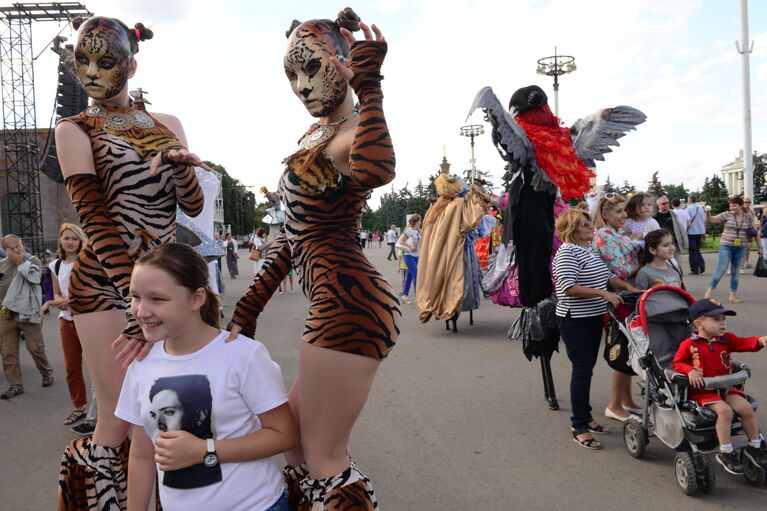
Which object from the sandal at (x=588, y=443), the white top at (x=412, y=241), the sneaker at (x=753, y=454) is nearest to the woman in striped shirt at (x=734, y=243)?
the white top at (x=412, y=241)

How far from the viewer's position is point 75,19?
2357mm

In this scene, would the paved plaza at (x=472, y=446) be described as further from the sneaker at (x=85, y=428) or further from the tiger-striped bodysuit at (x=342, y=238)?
the tiger-striped bodysuit at (x=342, y=238)

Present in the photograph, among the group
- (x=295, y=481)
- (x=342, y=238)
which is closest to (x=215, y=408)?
(x=295, y=481)

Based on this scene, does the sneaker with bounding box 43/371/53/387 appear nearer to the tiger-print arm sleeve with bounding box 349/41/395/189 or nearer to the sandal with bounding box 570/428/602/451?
the sandal with bounding box 570/428/602/451

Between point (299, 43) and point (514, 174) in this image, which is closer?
point (299, 43)

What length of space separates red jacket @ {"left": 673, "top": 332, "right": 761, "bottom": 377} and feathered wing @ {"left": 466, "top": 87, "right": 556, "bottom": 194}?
4.47ft

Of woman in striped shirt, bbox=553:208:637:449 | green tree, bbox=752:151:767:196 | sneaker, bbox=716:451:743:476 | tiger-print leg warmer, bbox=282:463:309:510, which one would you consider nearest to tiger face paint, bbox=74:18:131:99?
tiger-print leg warmer, bbox=282:463:309:510

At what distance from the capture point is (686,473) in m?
3.12

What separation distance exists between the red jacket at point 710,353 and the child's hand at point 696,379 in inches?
2.1

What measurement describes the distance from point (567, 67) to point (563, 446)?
21.5m

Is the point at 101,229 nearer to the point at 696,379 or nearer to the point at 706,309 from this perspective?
the point at 696,379

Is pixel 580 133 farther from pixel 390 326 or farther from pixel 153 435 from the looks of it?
pixel 153 435

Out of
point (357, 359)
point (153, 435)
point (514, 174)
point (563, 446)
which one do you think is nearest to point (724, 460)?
point (563, 446)

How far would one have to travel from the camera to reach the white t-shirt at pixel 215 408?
1.66 metres
